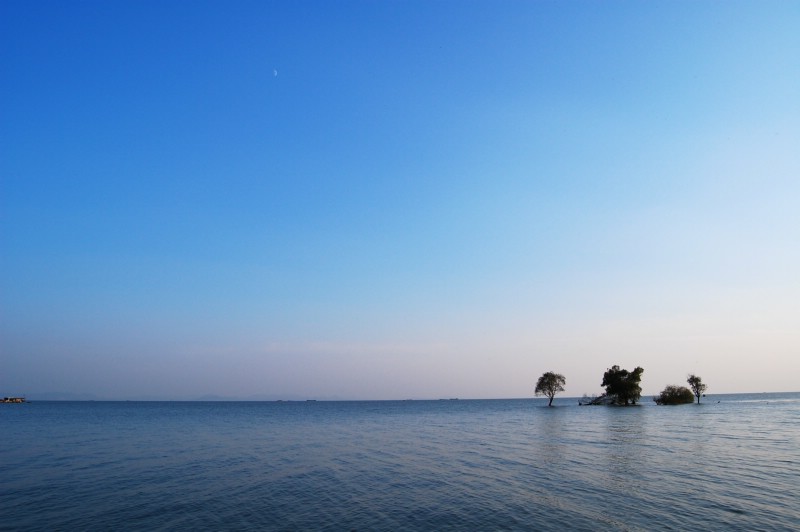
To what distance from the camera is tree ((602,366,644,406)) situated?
143375mm

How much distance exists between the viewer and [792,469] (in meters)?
30.9

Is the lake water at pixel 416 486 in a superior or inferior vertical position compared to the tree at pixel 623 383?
inferior

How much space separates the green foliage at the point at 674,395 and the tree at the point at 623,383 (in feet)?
24.0

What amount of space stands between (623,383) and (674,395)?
16.1m

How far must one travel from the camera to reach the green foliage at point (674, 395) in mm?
144000

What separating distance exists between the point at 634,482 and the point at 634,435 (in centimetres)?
3077

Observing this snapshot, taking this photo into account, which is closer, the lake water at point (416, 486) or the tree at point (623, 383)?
the lake water at point (416, 486)

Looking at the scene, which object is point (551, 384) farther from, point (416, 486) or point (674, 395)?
Answer: point (416, 486)

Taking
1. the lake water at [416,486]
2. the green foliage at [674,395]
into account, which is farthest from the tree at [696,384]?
the lake water at [416,486]

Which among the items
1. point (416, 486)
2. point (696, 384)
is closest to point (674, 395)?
point (696, 384)

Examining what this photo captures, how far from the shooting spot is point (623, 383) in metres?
145

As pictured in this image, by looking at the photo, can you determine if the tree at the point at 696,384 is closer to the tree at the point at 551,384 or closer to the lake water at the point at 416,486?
the tree at the point at 551,384

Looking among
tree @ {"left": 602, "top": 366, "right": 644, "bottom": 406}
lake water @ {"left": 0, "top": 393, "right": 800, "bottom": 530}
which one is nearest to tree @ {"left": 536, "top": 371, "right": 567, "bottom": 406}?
tree @ {"left": 602, "top": 366, "right": 644, "bottom": 406}

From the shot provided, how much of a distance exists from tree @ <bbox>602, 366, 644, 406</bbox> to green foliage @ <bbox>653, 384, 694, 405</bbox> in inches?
288
